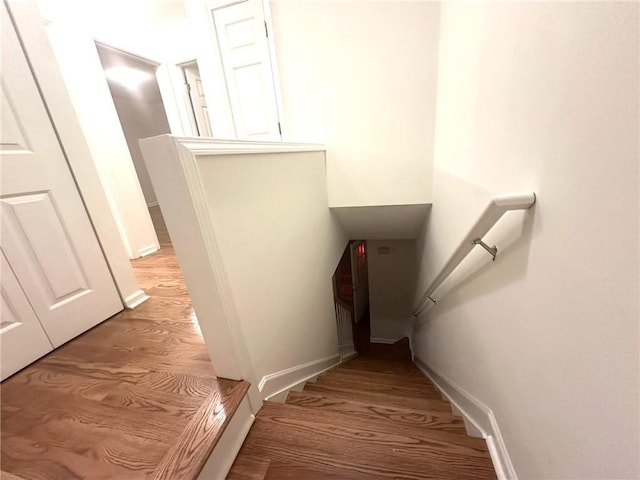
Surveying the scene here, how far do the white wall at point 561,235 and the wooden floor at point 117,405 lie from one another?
1.03 meters

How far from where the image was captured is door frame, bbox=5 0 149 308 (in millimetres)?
1221

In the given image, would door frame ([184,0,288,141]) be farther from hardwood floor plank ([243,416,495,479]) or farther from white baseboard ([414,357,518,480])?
white baseboard ([414,357,518,480])

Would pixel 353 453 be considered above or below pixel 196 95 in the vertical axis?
below

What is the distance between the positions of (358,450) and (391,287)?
3339 mm

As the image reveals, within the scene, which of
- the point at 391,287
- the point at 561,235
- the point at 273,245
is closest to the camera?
the point at 561,235

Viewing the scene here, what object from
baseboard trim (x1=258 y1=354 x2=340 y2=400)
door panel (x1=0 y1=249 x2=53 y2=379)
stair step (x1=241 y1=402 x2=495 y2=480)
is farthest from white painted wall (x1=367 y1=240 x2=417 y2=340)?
door panel (x1=0 y1=249 x2=53 y2=379)

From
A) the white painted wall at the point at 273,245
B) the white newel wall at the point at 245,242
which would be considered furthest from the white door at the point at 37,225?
the white painted wall at the point at 273,245

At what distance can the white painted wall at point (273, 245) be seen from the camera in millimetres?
961

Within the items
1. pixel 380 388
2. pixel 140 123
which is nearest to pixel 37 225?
pixel 380 388

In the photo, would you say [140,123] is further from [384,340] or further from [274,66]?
[384,340]

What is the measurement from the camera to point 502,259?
2.81 feet

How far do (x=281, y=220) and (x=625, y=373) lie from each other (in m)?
1.27

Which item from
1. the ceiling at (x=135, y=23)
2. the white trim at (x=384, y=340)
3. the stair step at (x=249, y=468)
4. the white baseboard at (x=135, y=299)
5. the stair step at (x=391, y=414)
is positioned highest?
the ceiling at (x=135, y=23)

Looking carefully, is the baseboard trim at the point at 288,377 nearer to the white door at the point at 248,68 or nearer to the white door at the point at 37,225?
the white door at the point at 37,225
